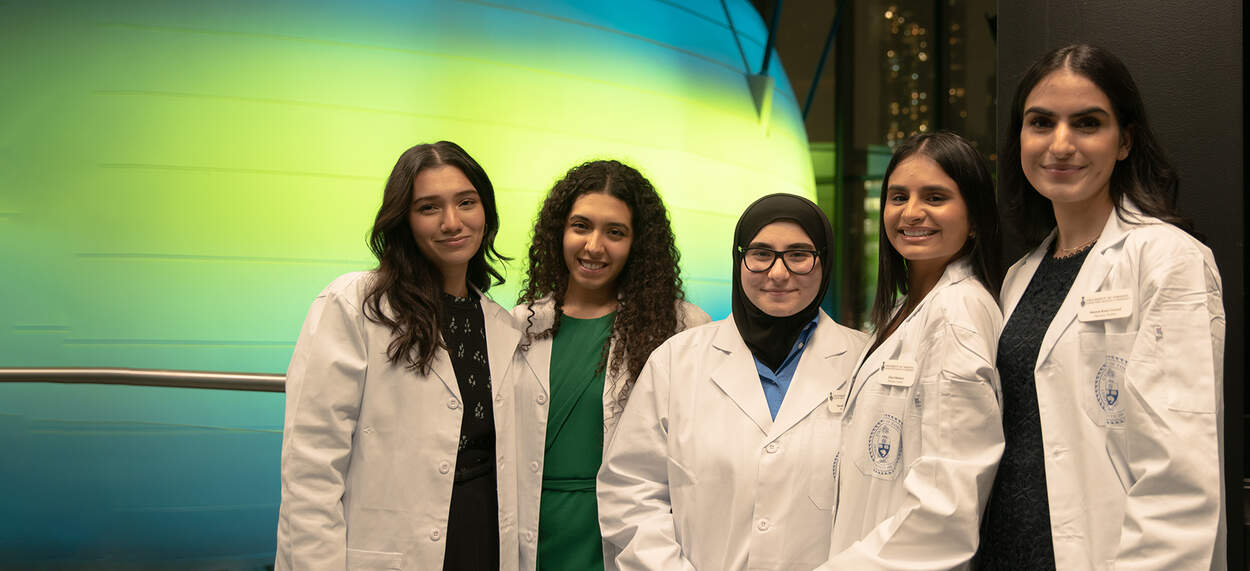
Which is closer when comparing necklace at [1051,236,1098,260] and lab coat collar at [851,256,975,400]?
necklace at [1051,236,1098,260]

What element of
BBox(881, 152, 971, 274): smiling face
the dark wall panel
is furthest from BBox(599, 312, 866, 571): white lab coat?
the dark wall panel

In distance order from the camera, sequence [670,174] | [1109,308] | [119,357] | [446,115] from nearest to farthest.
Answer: [1109,308], [119,357], [446,115], [670,174]

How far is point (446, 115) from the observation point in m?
2.85

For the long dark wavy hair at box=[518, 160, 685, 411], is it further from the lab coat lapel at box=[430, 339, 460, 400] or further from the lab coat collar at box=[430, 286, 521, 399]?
the lab coat lapel at box=[430, 339, 460, 400]

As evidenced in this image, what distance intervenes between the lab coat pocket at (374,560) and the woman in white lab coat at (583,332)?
33cm

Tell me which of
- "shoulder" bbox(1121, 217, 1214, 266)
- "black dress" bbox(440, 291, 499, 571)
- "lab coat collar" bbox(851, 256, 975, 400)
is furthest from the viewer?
"black dress" bbox(440, 291, 499, 571)

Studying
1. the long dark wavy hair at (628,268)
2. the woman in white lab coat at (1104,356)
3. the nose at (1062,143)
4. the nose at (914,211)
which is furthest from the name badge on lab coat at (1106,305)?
the long dark wavy hair at (628,268)

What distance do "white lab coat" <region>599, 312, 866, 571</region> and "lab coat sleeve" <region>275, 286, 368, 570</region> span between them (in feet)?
2.02

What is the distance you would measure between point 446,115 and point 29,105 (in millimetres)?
1230

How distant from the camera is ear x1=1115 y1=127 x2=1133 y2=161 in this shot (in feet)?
5.18

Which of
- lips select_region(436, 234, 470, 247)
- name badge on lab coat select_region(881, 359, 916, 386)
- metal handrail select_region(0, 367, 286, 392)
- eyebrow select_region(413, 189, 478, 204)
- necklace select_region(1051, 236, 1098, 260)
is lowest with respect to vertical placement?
metal handrail select_region(0, 367, 286, 392)

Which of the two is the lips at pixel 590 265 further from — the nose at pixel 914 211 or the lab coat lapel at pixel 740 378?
the nose at pixel 914 211

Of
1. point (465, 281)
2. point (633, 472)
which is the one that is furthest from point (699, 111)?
point (633, 472)

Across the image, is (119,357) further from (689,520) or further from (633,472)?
(689,520)
